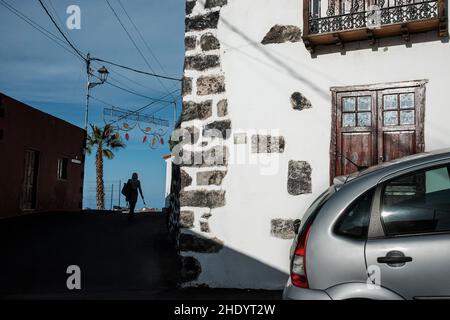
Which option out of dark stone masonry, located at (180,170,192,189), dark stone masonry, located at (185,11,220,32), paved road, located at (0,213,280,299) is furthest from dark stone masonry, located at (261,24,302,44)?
paved road, located at (0,213,280,299)

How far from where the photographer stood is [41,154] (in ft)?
51.8

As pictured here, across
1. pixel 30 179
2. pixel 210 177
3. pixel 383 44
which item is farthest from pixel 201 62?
pixel 30 179

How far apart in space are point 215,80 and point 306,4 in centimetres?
159

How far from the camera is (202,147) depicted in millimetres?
6406

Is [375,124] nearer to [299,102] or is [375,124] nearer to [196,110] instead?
[299,102]

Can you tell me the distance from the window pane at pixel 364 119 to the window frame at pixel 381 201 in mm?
2922

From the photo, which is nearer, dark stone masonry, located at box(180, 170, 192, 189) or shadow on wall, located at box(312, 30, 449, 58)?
shadow on wall, located at box(312, 30, 449, 58)

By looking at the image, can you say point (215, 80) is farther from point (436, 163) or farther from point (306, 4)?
point (436, 163)

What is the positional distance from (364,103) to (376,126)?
334 mm

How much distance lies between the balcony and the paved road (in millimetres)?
3385

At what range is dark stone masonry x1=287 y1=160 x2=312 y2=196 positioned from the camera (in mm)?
5945

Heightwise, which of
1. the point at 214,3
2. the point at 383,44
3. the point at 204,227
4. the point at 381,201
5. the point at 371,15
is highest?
the point at 214,3

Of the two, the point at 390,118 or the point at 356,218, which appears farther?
the point at 390,118

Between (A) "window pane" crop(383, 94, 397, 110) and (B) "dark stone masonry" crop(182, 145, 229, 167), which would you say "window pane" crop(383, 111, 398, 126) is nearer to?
(A) "window pane" crop(383, 94, 397, 110)
